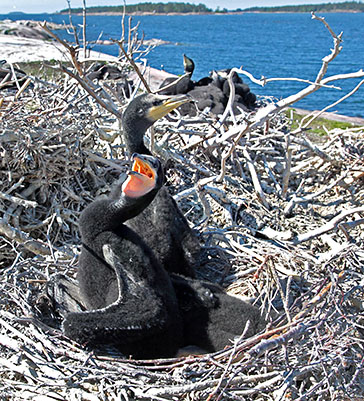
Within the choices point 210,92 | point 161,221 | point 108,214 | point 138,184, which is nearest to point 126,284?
point 108,214

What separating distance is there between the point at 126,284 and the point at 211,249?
125 cm

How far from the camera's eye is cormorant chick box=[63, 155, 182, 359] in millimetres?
2707

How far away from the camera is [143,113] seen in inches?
138

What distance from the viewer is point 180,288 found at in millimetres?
3252

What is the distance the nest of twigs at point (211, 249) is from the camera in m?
2.55

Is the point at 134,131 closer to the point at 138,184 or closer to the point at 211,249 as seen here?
the point at 138,184

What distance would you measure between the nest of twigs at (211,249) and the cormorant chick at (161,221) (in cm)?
42

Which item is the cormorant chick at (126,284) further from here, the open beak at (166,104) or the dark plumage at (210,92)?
the dark plumage at (210,92)

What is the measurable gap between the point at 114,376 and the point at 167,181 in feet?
9.31

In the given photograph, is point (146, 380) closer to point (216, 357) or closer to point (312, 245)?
point (216, 357)

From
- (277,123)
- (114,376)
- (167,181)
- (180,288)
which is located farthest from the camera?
(277,123)

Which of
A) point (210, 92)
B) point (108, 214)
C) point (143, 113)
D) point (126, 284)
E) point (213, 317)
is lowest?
point (213, 317)

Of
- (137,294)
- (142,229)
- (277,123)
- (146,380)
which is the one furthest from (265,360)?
(277,123)

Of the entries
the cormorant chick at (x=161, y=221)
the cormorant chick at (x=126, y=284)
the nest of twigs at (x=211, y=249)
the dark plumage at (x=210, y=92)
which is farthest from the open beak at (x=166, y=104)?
the dark plumage at (x=210, y=92)
